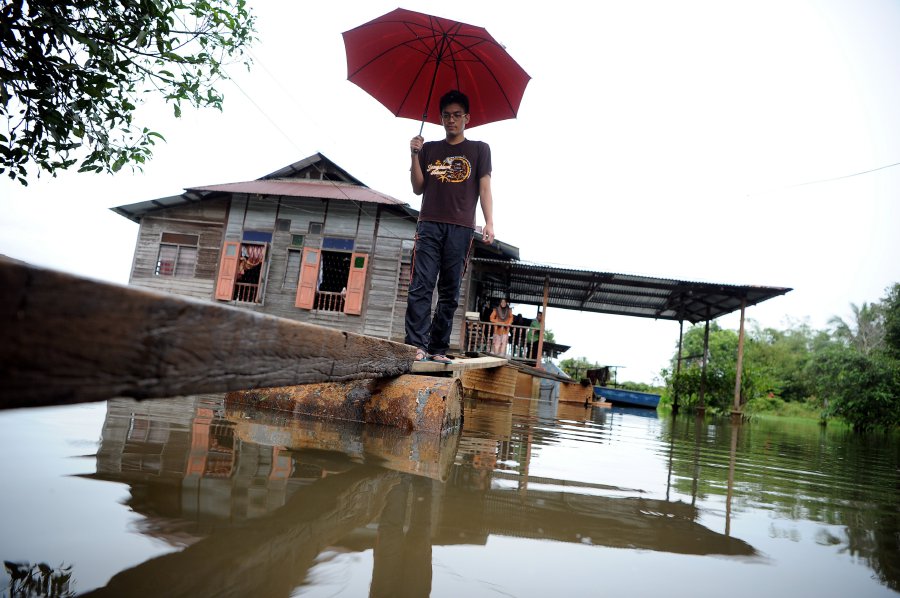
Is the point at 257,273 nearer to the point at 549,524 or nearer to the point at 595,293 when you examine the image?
the point at 595,293

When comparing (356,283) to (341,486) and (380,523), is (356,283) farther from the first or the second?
(380,523)

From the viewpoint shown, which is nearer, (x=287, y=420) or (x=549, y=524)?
(x=549, y=524)

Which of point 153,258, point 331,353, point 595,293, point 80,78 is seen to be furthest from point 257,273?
point 331,353

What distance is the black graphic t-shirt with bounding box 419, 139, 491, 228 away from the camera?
3.34 m

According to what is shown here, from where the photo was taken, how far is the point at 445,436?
2615 millimetres

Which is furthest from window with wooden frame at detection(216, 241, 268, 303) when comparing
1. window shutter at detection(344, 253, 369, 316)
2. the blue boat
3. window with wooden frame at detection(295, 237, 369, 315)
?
the blue boat

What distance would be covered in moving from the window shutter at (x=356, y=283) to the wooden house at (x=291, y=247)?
0.02 metres

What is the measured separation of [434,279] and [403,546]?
2.38m

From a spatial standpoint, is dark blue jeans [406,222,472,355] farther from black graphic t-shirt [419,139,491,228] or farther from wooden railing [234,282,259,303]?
wooden railing [234,282,259,303]

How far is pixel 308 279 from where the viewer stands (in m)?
13.0

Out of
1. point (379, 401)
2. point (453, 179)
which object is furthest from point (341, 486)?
point (453, 179)

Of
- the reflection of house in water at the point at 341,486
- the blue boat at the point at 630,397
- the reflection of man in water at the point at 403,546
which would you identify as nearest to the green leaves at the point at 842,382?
the blue boat at the point at 630,397

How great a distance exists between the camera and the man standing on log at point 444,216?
3.28m

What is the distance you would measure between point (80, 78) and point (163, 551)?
3.46 metres
